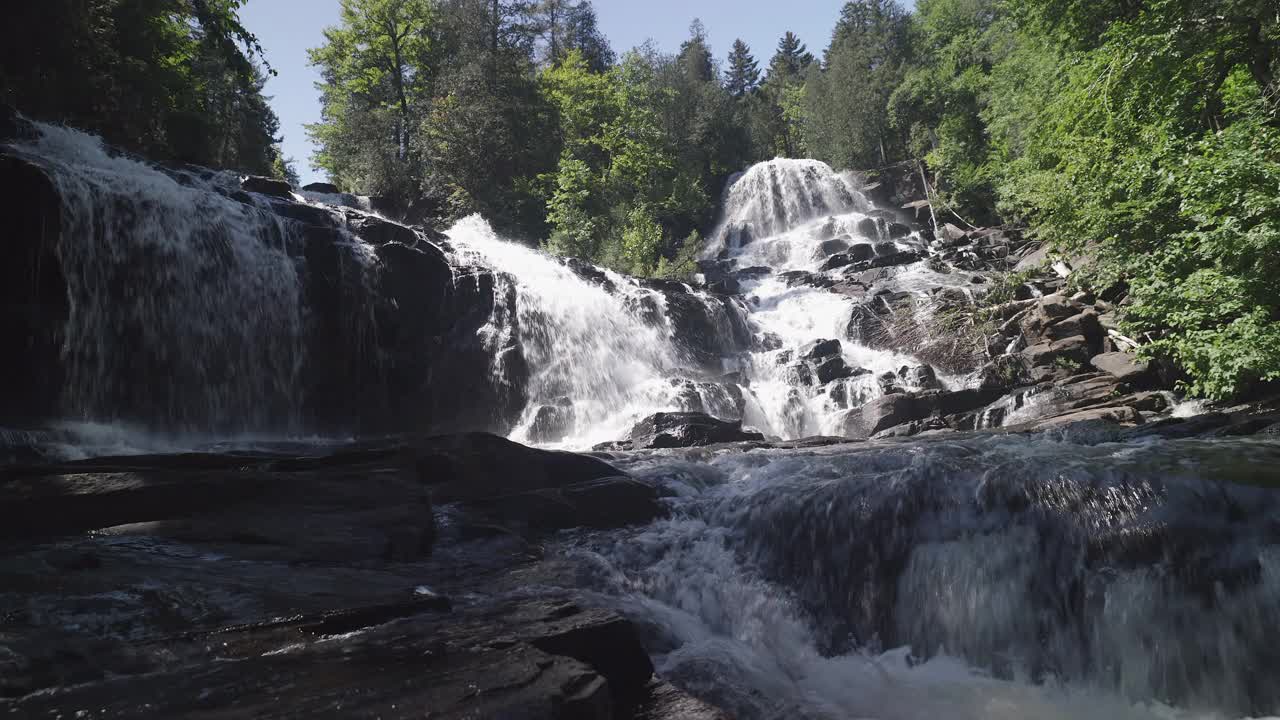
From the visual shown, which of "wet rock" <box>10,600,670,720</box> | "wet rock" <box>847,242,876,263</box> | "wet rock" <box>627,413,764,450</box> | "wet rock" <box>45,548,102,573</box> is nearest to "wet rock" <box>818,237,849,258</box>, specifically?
"wet rock" <box>847,242,876,263</box>

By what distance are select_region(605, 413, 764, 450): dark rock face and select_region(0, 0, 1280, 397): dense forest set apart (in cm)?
770

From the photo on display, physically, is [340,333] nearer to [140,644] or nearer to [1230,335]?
[140,644]

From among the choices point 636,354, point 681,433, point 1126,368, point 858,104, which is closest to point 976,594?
point 681,433

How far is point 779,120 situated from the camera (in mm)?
54906

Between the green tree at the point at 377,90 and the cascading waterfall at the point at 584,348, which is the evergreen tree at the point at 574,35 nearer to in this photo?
the green tree at the point at 377,90

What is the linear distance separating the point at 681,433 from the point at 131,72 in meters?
18.3

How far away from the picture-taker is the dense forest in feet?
34.8

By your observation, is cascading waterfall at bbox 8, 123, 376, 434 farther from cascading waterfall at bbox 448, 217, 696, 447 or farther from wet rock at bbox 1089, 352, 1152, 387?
wet rock at bbox 1089, 352, 1152, 387

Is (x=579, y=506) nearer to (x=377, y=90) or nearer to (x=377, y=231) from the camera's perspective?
(x=377, y=231)

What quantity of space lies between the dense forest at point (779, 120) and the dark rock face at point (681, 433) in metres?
7.70

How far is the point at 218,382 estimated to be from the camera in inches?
563

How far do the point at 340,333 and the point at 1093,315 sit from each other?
18.8 meters

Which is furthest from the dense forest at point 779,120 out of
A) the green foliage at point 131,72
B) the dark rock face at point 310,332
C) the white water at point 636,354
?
the white water at point 636,354

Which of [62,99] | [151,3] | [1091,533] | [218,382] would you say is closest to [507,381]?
[218,382]
